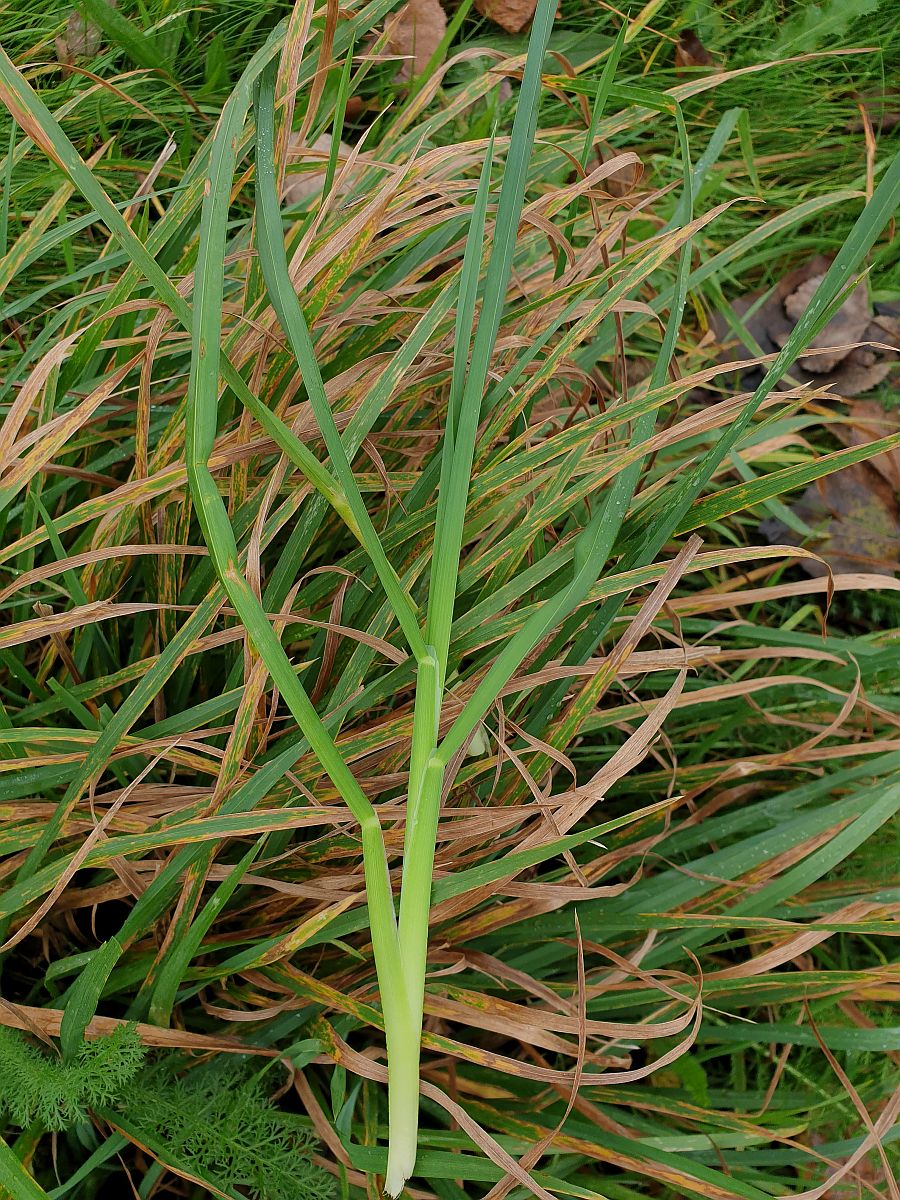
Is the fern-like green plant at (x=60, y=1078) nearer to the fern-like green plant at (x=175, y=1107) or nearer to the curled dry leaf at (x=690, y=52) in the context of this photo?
the fern-like green plant at (x=175, y=1107)

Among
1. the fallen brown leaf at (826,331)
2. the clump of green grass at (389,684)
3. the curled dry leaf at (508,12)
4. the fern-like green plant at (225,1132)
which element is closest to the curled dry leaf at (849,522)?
the fallen brown leaf at (826,331)

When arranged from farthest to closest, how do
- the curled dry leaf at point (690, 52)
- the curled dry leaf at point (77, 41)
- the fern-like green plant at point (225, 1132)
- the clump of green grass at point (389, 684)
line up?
the curled dry leaf at point (690, 52) → the curled dry leaf at point (77, 41) → the fern-like green plant at point (225, 1132) → the clump of green grass at point (389, 684)

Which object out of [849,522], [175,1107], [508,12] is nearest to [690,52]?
[508,12]

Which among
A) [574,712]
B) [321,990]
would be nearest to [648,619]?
[574,712]

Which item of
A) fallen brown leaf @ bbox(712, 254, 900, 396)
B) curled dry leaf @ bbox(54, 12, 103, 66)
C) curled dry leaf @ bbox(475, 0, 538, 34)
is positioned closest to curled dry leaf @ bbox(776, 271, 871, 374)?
fallen brown leaf @ bbox(712, 254, 900, 396)

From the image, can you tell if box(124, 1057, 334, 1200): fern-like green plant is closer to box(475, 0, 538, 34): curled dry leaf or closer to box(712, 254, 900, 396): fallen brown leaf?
box(712, 254, 900, 396): fallen brown leaf

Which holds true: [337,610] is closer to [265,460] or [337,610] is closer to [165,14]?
[265,460]
